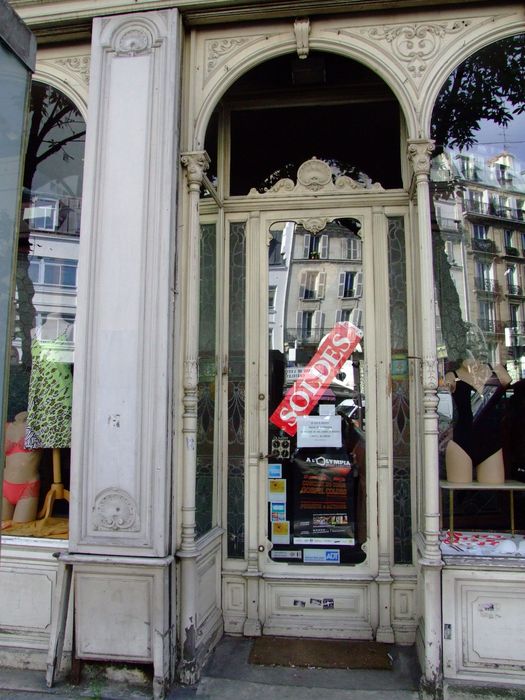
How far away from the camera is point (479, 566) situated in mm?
3309

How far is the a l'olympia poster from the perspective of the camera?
4.10m

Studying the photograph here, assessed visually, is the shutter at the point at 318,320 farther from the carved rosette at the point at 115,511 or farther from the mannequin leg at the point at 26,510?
the mannequin leg at the point at 26,510

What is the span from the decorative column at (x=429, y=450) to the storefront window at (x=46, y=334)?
238cm

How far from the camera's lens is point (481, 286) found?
4.11 m

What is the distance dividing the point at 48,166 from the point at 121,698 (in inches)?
145

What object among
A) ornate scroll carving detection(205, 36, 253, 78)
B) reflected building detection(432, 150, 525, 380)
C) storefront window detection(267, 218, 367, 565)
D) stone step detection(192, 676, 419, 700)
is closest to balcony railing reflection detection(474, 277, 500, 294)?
reflected building detection(432, 150, 525, 380)

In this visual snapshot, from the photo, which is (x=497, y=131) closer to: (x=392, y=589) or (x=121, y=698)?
(x=392, y=589)

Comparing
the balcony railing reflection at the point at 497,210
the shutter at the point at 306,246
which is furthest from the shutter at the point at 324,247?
the balcony railing reflection at the point at 497,210

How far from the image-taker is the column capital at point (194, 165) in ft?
12.1

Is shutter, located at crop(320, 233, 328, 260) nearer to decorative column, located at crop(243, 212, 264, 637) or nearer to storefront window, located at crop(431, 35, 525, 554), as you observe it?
decorative column, located at crop(243, 212, 264, 637)

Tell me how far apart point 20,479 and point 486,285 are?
3673 mm

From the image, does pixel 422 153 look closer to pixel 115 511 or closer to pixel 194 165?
pixel 194 165

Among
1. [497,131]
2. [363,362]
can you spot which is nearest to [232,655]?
[363,362]

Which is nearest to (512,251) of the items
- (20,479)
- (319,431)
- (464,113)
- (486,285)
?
(486,285)
